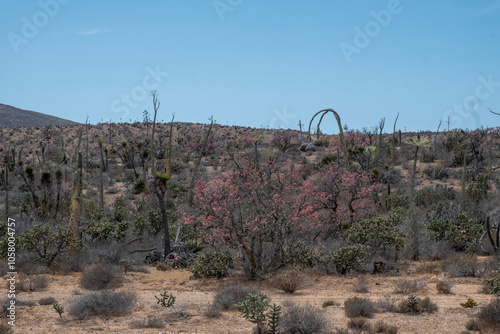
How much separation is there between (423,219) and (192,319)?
1436 cm

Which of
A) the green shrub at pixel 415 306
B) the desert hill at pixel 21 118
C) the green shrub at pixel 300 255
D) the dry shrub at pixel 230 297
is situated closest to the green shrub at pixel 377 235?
the green shrub at pixel 300 255

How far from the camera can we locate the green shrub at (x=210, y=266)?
13289mm

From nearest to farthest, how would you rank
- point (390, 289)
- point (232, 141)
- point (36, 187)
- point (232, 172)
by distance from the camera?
point (390, 289), point (232, 172), point (36, 187), point (232, 141)

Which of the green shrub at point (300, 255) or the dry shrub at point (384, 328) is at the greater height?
the green shrub at point (300, 255)

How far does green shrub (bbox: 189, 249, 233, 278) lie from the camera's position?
13.3 metres

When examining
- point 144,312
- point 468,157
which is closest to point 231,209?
point 144,312

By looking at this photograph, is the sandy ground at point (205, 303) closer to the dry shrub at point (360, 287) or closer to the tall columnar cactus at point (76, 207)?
the dry shrub at point (360, 287)

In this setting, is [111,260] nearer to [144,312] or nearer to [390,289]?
[144,312]

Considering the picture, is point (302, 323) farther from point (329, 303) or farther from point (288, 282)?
point (288, 282)

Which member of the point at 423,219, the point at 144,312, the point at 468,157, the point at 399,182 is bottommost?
the point at 144,312

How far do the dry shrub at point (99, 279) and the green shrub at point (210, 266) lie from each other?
2132 millimetres

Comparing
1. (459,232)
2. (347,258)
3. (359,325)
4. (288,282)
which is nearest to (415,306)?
(359,325)

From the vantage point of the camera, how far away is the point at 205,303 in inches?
416

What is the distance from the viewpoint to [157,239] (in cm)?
1955
